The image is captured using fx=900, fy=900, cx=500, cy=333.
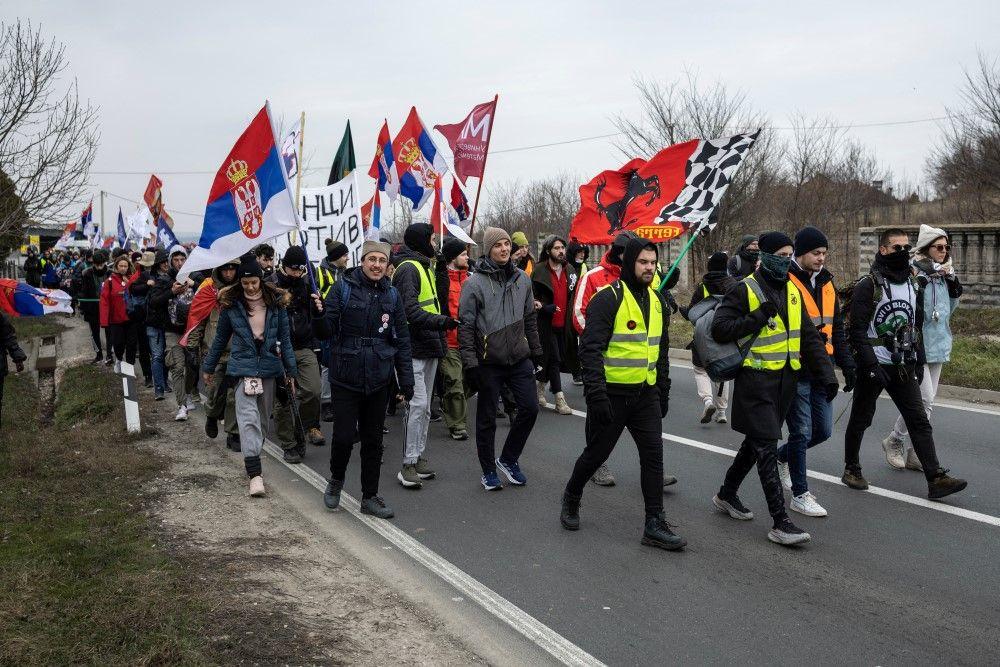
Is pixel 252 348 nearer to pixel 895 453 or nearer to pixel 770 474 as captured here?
pixel 770 474

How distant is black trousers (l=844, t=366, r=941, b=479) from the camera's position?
6.32 m

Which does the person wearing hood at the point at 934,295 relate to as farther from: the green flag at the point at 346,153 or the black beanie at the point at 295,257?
the green flag at the point at 346,153

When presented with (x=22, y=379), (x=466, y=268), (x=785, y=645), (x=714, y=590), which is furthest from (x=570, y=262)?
(x=22, y=379)

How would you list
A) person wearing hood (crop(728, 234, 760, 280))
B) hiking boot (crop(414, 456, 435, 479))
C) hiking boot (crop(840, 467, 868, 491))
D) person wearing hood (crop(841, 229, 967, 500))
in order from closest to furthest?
person wearing hood (crop(841, 229, 967, 500)) → hiking boot (crop(840, 467, 868, 491)) → hiking boot (crop(414, 456, 435, 479)) → person wearing hood (crop(728, 234, 760, 280))

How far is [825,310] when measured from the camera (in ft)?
20.3

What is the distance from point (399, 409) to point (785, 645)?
21.9ft

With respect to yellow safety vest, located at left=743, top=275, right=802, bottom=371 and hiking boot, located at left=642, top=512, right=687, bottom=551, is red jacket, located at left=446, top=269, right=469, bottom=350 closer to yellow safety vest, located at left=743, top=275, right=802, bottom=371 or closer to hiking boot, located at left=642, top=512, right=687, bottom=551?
hiking boot, located at left=642, top=512, right=687, bottom=551

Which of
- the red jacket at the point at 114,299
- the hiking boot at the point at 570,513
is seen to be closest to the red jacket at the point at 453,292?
the hiking boot at the point at 570,513

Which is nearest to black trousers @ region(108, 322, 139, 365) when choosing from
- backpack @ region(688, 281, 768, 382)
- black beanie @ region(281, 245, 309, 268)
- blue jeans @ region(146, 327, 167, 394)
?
blue jeans @ region(146, 327, 167, 394)

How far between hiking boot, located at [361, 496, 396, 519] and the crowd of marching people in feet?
0.04

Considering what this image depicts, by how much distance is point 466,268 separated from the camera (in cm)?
945

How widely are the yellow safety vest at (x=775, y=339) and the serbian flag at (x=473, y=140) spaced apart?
8.21 metres

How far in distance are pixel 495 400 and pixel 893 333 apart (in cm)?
293

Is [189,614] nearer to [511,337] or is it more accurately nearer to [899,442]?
[511,337]
